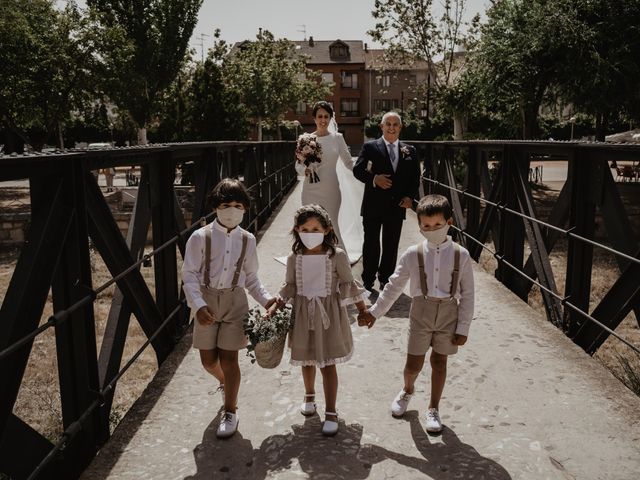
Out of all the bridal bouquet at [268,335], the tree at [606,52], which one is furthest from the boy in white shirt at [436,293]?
the tree at [606,52]

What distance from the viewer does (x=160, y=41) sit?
32406 mm

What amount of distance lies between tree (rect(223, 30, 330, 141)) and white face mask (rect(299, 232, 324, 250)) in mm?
35450

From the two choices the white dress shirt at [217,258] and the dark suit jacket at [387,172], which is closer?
the white dress shirt at [217,258]

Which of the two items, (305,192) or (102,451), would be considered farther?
(305,192)

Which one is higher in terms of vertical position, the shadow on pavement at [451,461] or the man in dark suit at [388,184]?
the man in dark suit at [388,184]

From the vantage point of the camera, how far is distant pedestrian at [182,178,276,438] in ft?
10.6

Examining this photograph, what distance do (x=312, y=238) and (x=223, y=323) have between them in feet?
2.06

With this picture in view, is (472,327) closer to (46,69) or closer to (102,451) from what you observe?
(102,451)

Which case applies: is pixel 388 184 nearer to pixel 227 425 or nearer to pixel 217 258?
pixel 217 258

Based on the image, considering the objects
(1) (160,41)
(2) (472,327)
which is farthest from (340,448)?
(1) (160,41)

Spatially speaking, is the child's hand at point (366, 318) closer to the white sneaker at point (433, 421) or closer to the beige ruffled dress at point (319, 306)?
the beige ruffled dress at point (319, 306)

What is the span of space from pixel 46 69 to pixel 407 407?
74.0 feet

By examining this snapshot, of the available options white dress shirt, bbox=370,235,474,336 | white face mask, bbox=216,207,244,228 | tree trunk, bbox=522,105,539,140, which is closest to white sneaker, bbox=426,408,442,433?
white dress shirt, bbox=370,235,474,336

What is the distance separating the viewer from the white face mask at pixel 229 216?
10.6 ft
